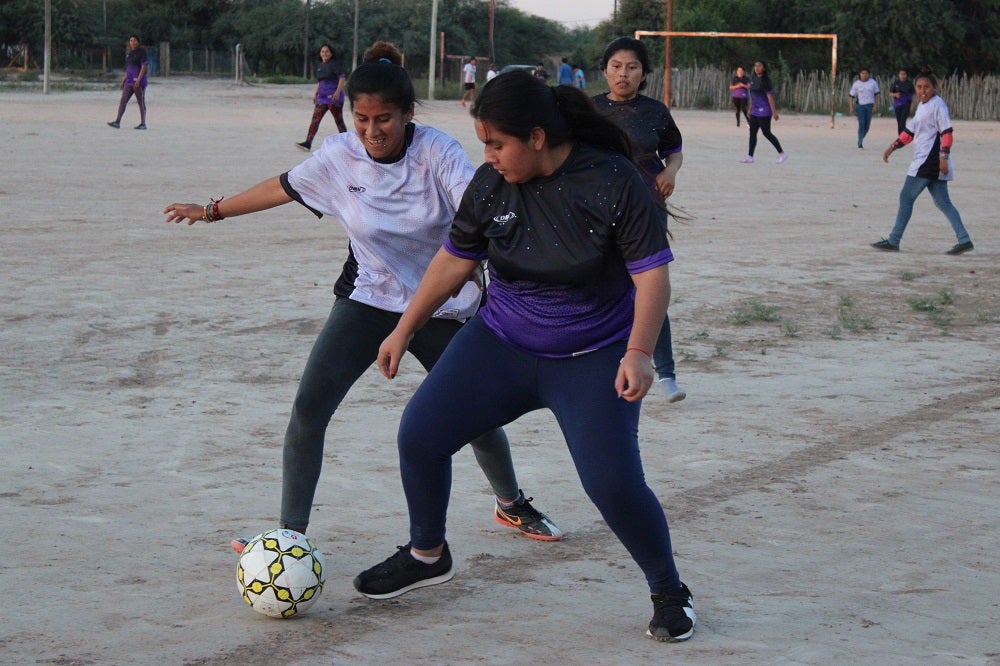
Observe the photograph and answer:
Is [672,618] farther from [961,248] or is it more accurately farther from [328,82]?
[328,82]

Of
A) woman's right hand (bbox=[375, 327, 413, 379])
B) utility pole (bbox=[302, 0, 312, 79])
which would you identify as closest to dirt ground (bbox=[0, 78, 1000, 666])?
woman's right hand (bbox=[375, 327, 413, 379])

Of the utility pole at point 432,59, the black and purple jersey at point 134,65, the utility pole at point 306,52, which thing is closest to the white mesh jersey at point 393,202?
the black and purple jersey at point 134,65

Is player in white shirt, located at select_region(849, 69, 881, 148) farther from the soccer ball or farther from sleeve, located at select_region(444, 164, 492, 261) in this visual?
the soccer ball

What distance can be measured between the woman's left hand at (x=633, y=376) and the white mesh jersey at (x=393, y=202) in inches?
41.6

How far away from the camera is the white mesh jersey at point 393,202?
14.8 ft

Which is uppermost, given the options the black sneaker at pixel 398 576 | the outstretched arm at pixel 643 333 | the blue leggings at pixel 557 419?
the outstretched arm at pixel 643 333

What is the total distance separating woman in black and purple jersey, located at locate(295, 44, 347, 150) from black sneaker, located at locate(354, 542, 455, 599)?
1822 centimetres

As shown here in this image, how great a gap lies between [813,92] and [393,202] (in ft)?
160

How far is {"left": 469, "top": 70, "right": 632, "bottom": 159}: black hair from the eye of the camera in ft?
12.3

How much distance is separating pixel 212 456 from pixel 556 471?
1.51 meters

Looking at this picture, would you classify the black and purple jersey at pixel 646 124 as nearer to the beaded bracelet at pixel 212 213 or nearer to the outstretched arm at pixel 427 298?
the beaded bracelet at pixel 212 213

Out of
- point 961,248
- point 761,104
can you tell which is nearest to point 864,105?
point 761,104

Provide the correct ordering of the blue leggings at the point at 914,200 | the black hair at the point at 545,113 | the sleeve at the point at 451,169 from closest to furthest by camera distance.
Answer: the black hair at the point at 545,113 < the sleeve at the point at 451,169 < the blue leggings at the point at 914,200

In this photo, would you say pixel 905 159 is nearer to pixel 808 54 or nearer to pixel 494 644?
pixel 494 644
